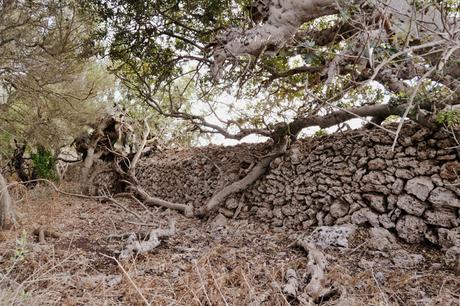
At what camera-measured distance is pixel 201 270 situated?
125 inches

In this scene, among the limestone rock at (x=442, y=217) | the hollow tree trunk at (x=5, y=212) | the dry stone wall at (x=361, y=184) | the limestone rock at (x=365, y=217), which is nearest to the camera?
the limestone rock at (x=442, y=217)

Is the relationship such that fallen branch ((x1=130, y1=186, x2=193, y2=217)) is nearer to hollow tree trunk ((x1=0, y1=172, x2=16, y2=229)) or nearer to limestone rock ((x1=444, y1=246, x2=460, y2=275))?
Result: hollow tree trunk ((x1=0, y1=172, x2=16, y2=229))

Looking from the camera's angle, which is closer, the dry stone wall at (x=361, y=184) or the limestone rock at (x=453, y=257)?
the limestone rock at (x=453, y=257)

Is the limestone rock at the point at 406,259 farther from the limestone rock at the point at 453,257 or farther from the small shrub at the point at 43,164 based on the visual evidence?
the small shrub at the point at 43,164

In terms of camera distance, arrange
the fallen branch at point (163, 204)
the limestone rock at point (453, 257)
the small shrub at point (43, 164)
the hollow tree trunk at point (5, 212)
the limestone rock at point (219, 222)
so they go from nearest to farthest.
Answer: the limestone rock at point (453, 257) → the hollow tree trunk at point (5, 212) → the limestone rock at point (219, 222) → the fallen branch at point (163, 204) → the small shrub at point (43, 164)

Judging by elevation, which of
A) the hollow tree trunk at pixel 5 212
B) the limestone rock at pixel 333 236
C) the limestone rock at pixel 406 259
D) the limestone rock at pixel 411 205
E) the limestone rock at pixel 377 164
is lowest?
the limestone rock at pixel 406 259

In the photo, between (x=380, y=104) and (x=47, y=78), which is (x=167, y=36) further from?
(x=380, y=104)

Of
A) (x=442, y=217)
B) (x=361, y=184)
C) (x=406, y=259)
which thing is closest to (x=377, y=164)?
(x=361, y=184)

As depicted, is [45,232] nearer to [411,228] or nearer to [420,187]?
[411,228]

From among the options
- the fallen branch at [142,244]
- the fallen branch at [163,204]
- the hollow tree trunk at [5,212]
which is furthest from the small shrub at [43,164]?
the fallen branch at [142,244]

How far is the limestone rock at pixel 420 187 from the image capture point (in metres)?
3.75

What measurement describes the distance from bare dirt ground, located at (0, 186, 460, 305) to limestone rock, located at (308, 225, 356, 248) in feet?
0.33

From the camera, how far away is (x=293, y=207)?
5016 mm

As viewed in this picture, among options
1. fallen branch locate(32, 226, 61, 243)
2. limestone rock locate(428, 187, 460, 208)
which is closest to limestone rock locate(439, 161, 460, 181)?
limestone rock locate(428, 187, 460, 208)
